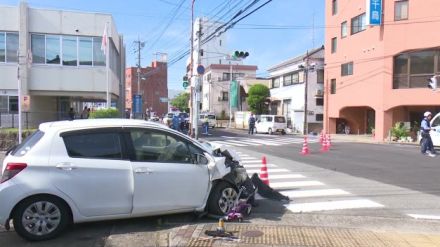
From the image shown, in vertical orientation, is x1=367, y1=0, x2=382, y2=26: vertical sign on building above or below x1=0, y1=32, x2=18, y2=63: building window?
above

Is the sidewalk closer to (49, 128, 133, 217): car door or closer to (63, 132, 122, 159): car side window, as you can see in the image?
(49, 128, 133, 217): car door

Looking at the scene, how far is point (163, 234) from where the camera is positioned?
250 inches

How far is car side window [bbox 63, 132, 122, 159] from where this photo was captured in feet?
21.0

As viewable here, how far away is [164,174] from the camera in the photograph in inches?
263

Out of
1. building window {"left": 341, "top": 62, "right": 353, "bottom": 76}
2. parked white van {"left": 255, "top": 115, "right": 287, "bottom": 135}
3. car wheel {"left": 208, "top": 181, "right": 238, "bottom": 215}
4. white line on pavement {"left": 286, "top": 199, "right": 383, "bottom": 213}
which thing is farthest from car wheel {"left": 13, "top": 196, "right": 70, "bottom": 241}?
parked white van {"left": 255, "top": 115, "right": 287, "bottom": 135}

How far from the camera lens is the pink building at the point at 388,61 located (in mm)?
30484

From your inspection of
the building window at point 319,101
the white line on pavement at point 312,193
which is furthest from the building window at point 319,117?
the white line on pavement at point 312,193

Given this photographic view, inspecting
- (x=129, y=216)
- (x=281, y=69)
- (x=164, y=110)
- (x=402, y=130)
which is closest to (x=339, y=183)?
(x=129, y=216)

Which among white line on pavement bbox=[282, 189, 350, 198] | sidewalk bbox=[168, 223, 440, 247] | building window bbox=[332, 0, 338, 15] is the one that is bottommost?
white line on pavement bbox=[282, 189, 350, 198]

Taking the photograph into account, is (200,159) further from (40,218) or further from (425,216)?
(425,216)

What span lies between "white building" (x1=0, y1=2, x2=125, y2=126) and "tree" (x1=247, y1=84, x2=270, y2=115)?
32298mm

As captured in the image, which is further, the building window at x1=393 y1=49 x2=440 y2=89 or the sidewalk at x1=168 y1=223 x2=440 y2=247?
the building window at x1=393 y1=49 x2=440 y2=89

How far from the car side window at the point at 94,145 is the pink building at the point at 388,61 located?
28.0 m

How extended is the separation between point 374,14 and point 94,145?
30159 millimetres
